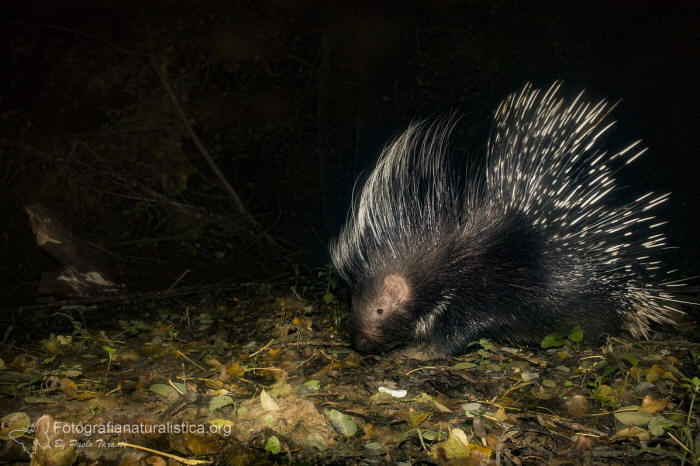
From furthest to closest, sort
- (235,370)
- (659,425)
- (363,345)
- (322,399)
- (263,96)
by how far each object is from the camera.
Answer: (263,96)
(363,345)
(235,370)
(322,399)
(659,425)

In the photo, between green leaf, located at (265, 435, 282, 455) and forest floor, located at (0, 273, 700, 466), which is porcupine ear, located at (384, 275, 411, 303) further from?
green leaf, located at (265, 435, 282, 455)

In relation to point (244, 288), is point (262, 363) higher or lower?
higher

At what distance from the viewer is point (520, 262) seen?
2.99 meters

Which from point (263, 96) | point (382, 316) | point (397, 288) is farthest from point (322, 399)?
point (263, 96)

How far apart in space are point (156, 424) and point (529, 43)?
15.4 ft

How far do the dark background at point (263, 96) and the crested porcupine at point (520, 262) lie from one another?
1.54m

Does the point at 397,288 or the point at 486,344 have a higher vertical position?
the point at 397,288

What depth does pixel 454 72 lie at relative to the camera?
471 centimetres

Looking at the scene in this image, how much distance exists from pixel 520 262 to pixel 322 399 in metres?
1.63

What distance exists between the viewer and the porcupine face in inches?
113

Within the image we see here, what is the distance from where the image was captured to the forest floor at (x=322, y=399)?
1.69 metres

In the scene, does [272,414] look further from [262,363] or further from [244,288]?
[244,288]

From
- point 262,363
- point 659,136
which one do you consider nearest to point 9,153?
point 262,363

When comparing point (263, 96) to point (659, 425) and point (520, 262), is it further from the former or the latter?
point (659, 425)
